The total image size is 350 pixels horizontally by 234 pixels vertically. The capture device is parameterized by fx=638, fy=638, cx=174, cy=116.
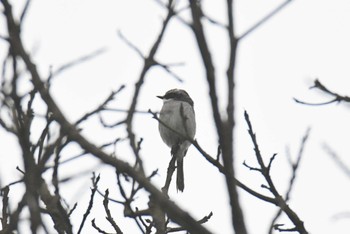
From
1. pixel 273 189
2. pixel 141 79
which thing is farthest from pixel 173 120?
pixel 141 79

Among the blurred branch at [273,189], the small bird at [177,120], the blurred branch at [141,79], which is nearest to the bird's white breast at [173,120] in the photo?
the small bird at [177,120]

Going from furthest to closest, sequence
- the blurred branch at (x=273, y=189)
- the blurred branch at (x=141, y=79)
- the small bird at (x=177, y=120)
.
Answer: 1. the small bird at (x=177, y=120)
2. the blurred branch at (x=273, y=189)
3. the blurred branch at (x=141, y=79)

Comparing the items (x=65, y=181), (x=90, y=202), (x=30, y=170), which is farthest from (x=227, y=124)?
(x=90, y=202)

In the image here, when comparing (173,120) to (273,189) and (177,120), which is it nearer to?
(177,120)

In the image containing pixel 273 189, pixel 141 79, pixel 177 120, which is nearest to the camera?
pixel 141 79

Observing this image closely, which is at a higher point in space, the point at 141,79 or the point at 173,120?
the point at 173,120

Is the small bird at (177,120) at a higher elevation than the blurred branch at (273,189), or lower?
higher

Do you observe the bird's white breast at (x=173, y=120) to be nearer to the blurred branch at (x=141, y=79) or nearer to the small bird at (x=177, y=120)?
the small bird at (x=177, y=120)

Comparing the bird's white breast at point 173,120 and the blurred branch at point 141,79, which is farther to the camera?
the bird's white breast at point 173,120

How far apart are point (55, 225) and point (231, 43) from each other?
2.10 meters

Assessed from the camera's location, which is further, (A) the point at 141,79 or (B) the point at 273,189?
(B) the point at 273,189

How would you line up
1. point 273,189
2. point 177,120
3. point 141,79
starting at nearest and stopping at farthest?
point 141,79, point 273,189, point 177,120

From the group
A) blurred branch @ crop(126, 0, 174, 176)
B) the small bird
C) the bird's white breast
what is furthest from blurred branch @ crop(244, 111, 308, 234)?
the bird's white breast

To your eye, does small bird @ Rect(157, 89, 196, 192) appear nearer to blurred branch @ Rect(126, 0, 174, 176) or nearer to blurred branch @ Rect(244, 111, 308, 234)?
blurred branch @ Rect(244, 111, 308, 234)
